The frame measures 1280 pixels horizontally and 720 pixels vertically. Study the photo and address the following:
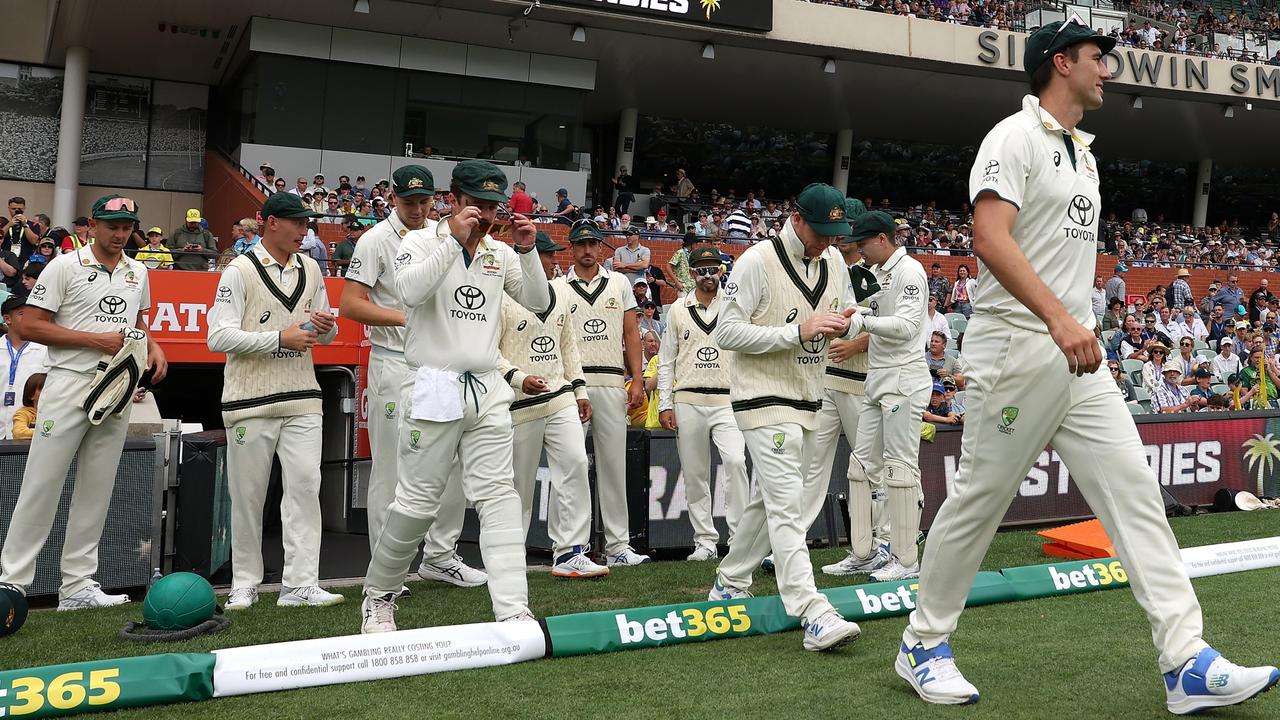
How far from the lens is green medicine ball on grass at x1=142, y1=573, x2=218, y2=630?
5273mm

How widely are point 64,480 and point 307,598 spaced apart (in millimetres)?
1699

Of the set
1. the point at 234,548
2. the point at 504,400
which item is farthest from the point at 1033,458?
the point at 234,548

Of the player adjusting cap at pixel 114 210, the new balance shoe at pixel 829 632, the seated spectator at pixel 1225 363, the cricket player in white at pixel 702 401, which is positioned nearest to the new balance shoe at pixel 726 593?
the new balance shoe at pixel 829 632

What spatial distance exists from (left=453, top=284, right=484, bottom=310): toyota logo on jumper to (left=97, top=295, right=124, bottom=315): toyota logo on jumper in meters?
2.73

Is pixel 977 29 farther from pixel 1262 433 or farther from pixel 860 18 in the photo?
pixel 1262 433

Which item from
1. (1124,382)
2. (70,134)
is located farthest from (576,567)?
(70,134)

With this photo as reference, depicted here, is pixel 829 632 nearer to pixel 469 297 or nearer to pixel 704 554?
pixel 469 297

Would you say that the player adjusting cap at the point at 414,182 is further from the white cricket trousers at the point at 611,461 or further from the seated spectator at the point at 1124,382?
the seated spectator at the point at 1124,382

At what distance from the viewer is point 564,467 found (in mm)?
7633

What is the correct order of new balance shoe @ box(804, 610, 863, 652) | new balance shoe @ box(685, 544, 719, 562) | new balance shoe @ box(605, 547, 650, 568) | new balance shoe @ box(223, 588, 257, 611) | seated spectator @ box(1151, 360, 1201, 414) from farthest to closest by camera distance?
1. seated spectator @ box(1151, 360, 1201, 414)
2. new balance shoe @ box(685, 544, 719, 562)
3. new balance shoe @ box(605, 547, 650, 568)
4. new balance shoe @ box(223, 588, 257, 611)
5. new balance shoe @ box(804, 610, 863, 652)

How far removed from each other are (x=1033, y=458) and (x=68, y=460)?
540 centimetres

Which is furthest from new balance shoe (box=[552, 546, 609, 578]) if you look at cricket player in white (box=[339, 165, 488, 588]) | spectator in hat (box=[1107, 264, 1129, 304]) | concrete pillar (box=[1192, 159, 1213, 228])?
concrete pillar (box=[1192, 159, 1213, 228])

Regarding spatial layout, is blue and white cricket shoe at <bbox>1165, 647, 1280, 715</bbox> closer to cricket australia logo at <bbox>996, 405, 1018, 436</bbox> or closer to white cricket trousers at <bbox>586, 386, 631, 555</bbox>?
cricket australia logo at <bbox>996, 405, 1018, 436</bbox>

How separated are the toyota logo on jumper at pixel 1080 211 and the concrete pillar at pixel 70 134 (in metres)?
27.4
